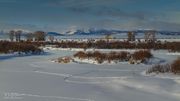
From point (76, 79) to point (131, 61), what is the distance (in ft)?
28.3

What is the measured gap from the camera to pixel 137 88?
11.0 meters

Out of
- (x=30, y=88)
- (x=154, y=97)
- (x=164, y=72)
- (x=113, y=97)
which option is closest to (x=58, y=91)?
(x=30, y=88)

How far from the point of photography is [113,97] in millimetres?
9562

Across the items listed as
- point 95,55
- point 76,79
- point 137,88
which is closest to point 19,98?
point 137,88

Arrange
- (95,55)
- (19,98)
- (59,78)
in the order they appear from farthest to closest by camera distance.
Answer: (95,55) → (59,78) → (19,98)

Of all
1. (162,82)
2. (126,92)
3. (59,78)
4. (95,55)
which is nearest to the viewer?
(126,92)

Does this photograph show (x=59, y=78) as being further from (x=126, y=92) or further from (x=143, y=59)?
(x=143, y=59)

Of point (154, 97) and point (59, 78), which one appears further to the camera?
point (59, 78)

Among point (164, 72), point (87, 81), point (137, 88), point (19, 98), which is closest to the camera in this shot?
point (19, 98)

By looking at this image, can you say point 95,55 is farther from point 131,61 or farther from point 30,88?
point 30,88

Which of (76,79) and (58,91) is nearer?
(58,91)

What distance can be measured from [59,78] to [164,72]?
4.35 m

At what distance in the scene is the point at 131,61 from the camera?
70.7 ft

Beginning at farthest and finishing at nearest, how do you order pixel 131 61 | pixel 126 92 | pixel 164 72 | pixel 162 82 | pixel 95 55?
1. pixel 95 55
2. pixel 131 61
3. pixel 164 72
4. pixel 162 82
5. pixel 126 92
